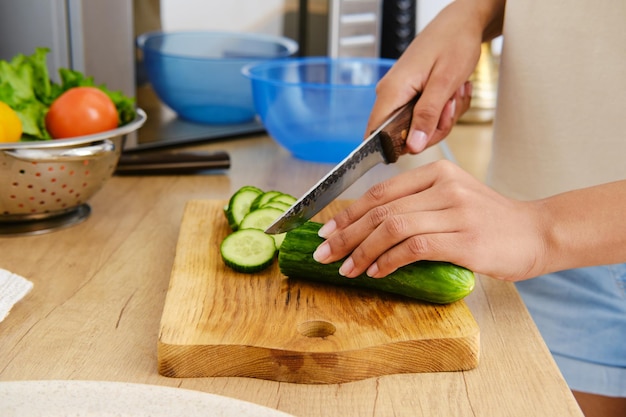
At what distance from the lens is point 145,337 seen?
1.10 metres

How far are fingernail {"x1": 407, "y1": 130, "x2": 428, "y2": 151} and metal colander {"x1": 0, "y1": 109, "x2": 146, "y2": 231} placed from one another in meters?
0.50

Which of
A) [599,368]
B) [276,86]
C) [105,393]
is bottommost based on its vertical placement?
[599,368]

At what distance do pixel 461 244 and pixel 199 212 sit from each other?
0.58 metres

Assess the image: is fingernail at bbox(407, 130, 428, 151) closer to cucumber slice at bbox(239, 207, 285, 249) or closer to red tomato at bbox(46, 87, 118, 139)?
cucumber slice at bbox(239, 207, 285, 249)

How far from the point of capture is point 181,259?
1267 millimetres

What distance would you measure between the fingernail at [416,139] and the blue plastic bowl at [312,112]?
0.46 meters

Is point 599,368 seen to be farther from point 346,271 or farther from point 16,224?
point 16,224

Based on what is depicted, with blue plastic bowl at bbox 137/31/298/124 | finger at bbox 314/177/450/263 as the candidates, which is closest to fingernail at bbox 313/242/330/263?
finger at bbox 314/177/450/263

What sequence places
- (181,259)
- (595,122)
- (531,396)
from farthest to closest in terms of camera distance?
(595,122), (181,259), (531,396)

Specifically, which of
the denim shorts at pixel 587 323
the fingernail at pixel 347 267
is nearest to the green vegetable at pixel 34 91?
the fingernail at pixel 347 267

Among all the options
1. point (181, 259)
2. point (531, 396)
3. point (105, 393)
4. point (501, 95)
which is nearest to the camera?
point (105, 393)

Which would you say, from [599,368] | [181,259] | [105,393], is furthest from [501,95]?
[105,393]

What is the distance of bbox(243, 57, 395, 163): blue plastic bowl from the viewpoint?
1877 mm

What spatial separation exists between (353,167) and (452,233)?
0.89 feet
